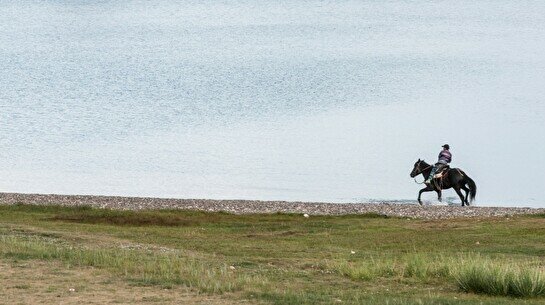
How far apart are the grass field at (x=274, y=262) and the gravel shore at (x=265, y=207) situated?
5561 millimetres

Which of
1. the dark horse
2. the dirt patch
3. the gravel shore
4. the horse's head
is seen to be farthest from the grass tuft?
the horse's head

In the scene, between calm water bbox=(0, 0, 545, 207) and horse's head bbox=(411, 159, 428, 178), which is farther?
calm water bbox=(0, 0, 545, 207)

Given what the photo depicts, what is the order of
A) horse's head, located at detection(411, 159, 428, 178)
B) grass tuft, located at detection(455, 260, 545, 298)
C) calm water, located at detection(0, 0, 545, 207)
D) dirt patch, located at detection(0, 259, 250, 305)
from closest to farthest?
dirt patch, located at detection(0, 259, 250, 305)
grass tuft, located at detection(455, 260, 545, 298)
horse's head, located at detection(411, 159, 428, 178)
calm water, located at detection(0, 0, 545, 207)

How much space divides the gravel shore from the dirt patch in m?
20.3

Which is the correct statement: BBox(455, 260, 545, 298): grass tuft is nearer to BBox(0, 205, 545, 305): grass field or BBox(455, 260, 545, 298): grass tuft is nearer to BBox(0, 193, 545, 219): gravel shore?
BBox(0, 205, 545, 305): grass field

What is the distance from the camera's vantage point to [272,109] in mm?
82438

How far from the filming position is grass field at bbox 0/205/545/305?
702 inches

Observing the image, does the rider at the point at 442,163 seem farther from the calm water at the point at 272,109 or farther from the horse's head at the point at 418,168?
the calm water at the point at 272,109

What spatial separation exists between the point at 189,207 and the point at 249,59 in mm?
79266

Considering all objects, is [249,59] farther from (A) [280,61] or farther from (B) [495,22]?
(B) [495,22]

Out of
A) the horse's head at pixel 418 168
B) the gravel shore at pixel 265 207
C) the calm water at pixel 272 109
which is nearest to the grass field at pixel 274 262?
the gravel shore at pixel 265 207

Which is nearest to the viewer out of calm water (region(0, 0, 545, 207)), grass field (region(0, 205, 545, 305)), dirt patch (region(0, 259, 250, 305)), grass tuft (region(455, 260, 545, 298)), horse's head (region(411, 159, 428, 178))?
dirt patch (region(0, 259, 250, 305))

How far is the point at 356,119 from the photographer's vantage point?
7756 cm

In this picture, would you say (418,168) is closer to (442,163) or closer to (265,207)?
(442,163)
